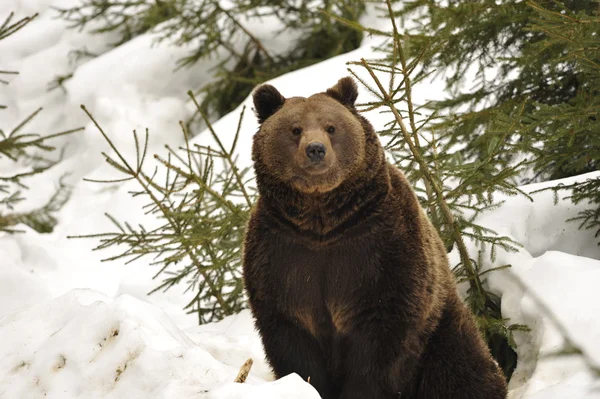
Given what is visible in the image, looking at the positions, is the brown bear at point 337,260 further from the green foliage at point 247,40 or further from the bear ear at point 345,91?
the green foliage at point 247,40

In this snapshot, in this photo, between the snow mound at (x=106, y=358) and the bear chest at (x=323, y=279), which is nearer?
the snow mound at (x=106, y=358)

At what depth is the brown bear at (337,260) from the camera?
339cm

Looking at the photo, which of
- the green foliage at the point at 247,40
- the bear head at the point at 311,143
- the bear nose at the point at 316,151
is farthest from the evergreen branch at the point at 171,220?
the green foliage at the point at 247,40

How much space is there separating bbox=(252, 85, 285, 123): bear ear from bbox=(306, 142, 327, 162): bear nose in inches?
19.4

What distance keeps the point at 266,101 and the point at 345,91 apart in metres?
0.41

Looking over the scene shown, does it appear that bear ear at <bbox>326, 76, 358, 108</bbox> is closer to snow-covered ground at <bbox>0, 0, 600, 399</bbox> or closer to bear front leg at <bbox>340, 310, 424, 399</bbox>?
bear front leg at <bbox>340, 310, 424, 399</bbox>

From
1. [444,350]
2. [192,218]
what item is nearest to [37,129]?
[192,218]

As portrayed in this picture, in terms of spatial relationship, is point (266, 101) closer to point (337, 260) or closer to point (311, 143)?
point (311, 143)

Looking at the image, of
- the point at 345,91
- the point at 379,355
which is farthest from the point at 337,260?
the point at 345,91

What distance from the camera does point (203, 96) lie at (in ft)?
36.0

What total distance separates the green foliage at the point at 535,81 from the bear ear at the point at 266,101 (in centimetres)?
114

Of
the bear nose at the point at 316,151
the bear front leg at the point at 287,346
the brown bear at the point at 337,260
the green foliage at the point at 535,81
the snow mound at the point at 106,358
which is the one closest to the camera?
the snow mound at the point at 106,358

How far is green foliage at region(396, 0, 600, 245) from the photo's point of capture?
4.23 m

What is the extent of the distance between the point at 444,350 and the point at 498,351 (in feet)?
3.76
